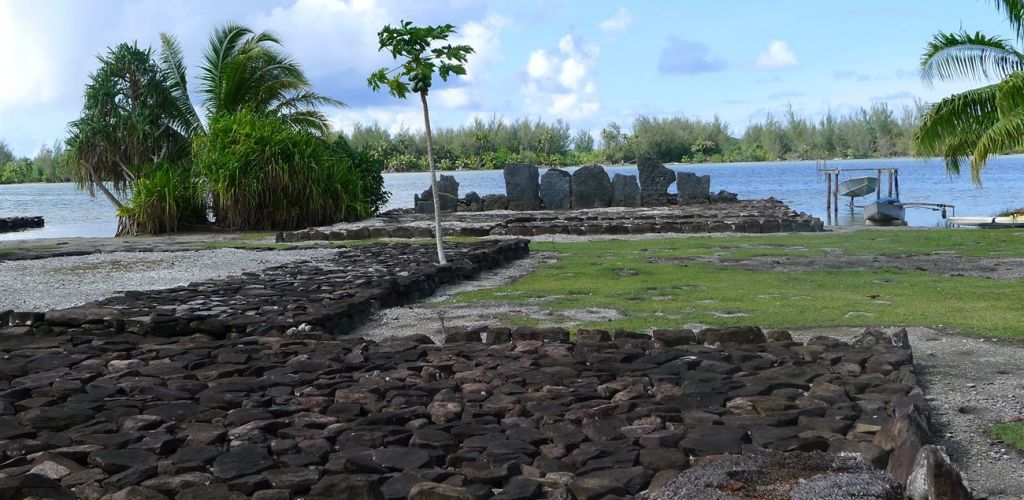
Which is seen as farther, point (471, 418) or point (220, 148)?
point (220, 148)

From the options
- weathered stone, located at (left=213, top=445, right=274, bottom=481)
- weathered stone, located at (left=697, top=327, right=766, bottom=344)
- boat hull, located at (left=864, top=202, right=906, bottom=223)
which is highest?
weathered stone, located at (left=213, top=445, right=274, bottom=481)

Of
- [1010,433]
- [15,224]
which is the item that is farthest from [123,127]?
[1010,433]

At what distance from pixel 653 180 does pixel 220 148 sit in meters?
13.8

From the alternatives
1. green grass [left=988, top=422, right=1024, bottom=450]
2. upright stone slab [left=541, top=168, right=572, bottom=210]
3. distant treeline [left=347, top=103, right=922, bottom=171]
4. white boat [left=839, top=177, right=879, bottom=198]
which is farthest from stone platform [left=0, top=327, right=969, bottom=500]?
distant treeline [left=347, top=103, right=922, bottom=171]

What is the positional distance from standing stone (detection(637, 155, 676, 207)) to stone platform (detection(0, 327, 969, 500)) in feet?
77.9

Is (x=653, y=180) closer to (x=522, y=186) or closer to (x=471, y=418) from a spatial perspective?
(x=522, y=186)

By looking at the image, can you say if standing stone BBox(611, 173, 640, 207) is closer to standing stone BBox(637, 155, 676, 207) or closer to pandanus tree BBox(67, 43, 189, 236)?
standing stone BBox(637, 155, 676, 207)

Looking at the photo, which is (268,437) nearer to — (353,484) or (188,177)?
(353,484)

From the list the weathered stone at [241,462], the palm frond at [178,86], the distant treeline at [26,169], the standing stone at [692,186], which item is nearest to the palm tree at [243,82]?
the palm frond at [178,86]

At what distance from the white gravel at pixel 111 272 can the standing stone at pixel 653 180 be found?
55.0ft

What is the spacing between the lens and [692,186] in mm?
29938

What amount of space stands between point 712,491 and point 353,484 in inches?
49.1

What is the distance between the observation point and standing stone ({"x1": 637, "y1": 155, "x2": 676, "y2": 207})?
98.2 ft

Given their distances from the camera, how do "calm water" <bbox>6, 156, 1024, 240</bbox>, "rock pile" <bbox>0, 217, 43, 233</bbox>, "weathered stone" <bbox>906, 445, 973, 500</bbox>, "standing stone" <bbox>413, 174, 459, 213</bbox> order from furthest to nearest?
"calm water" <bbox>6, 156, 1024, 240</bbox>
"rock pile" <bbox>0, 217, 43, 233</bbox>
"standing stone" <bbox>413, 174, 459, 213</bbox>
"weathered stone" <bbox>906, 445, 973, 500</bbox>
